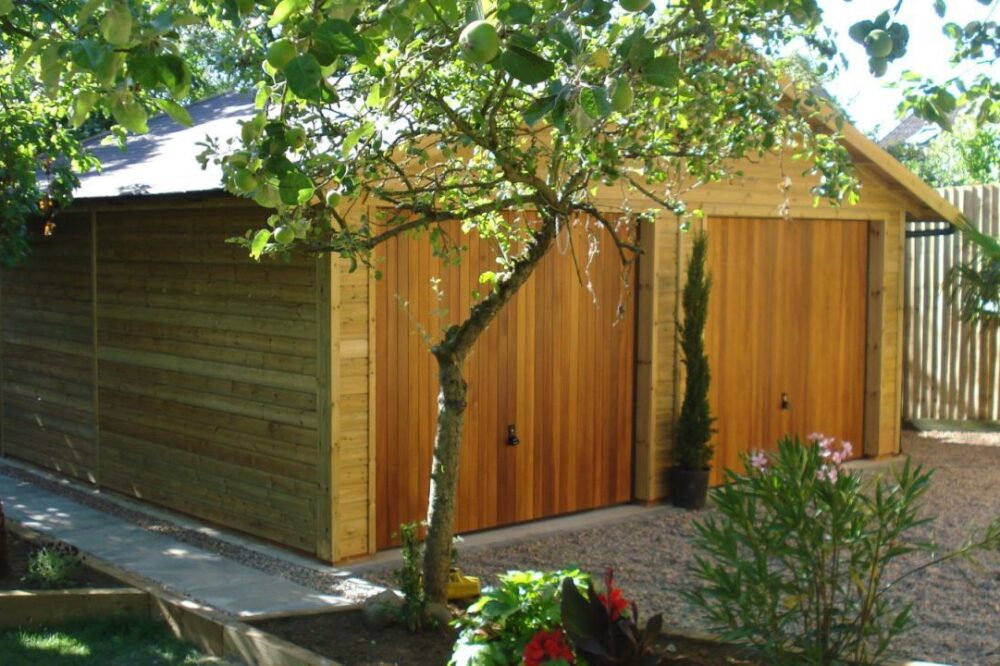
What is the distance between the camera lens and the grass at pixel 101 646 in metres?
5.96

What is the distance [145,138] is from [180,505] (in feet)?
12.1

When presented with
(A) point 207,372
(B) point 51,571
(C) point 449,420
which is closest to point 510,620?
(C) point 449,420

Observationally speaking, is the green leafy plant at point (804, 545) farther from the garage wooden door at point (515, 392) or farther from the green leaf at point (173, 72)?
the garage wooden door at point (515, 392)

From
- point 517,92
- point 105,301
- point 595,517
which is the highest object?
point 517,92

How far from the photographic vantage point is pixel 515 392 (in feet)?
30.5

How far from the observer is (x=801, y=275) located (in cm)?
1162

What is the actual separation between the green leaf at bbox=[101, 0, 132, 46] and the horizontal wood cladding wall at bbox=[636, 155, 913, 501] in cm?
668

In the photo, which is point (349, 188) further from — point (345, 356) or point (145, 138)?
point (145, 138)

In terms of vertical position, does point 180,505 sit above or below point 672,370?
below

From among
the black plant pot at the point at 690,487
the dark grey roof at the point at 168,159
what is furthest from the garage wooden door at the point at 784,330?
the dark grey roof at the point at 168,159

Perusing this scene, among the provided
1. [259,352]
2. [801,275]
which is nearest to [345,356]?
[259,352]

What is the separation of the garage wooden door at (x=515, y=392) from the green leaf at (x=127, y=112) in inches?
168

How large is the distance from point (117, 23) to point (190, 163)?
5.92 metres

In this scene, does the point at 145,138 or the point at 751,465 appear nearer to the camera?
the point at 751,465
